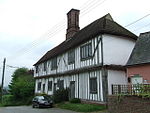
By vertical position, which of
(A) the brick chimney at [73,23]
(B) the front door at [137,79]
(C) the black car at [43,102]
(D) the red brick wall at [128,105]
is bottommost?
(C) the black car at [43,102]

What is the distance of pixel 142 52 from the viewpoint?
16109mm

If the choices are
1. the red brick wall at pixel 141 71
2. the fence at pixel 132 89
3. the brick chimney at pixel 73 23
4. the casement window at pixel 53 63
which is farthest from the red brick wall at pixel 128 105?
the brick chimney at pixel 73 23

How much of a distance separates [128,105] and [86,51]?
28.1 feet

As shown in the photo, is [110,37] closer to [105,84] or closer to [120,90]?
[105,84]

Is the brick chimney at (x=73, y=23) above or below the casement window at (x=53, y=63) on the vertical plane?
above

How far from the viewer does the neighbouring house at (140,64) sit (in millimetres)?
14797

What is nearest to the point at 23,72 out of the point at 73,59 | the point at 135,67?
the point at 73,59

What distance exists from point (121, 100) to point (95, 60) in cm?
614

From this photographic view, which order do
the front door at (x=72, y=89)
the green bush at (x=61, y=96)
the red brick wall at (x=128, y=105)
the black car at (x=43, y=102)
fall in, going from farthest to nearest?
1. the green bush at (x=61, y=96)
2. the front door at (x=72, y=89)
3. the black car at (x=43, y=102)
4. the red brick wall at (x=128, y=105)

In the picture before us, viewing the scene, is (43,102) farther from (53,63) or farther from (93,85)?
(53,63)

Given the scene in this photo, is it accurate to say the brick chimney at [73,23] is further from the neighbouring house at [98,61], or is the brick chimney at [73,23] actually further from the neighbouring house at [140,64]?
the neighbouring house at [140,64]

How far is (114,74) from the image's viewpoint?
57.4 feet

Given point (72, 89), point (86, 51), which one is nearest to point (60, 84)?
point (72, 89)

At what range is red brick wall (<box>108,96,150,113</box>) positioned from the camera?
11.5m
